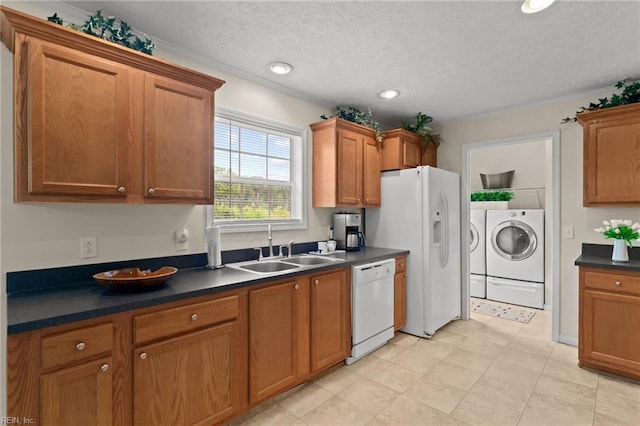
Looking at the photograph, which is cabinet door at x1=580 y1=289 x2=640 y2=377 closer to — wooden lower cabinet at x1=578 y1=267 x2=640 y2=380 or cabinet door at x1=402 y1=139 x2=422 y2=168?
wooden lower cabinet at x1=578 y1=267 x2=640 y2=380

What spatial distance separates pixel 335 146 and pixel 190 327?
82.6 inches

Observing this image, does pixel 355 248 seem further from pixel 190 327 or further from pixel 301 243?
pixel 190 327

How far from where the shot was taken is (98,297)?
5.29 feet

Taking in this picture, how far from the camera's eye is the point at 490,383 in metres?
2.51

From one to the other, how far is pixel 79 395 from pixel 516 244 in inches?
199

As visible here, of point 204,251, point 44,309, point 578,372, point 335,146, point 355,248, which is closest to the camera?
point 44,309

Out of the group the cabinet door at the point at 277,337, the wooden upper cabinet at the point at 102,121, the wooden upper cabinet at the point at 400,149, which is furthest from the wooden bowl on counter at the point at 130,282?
the wooden upper cabinet at the point at 400,149

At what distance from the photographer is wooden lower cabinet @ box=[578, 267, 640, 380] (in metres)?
2.47

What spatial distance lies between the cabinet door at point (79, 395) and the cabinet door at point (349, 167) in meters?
2.30

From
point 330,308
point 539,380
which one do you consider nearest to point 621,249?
point 539,380

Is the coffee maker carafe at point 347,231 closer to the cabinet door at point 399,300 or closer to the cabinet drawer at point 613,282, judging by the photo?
the cabinet door at point 399,300

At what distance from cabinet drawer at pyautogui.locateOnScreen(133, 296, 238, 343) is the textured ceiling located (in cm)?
173

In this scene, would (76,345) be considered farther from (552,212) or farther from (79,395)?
(552,212)

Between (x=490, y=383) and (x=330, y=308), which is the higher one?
(x=330, y=308)
